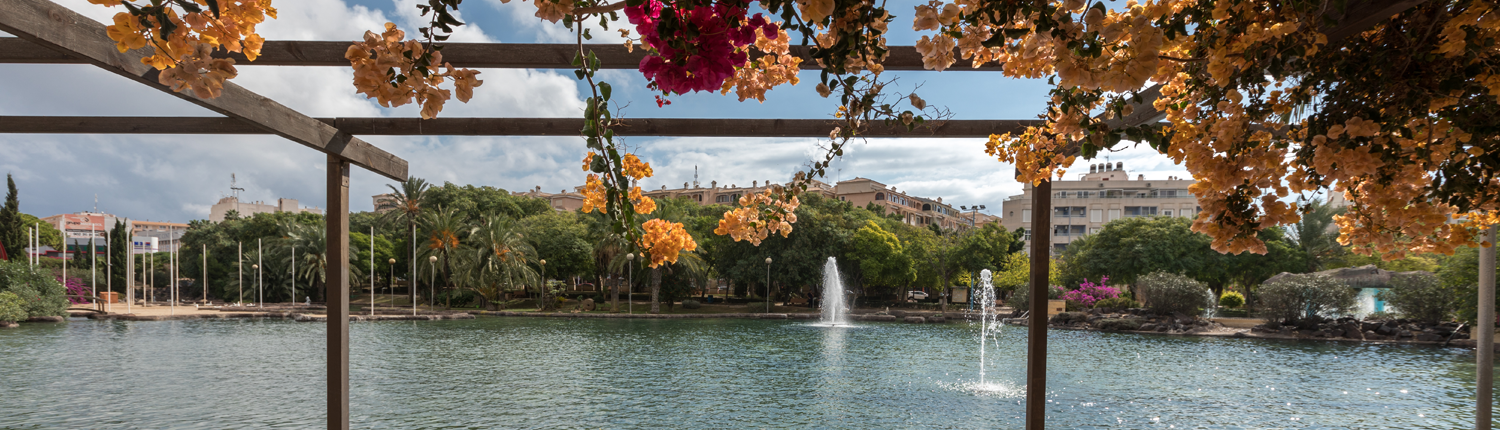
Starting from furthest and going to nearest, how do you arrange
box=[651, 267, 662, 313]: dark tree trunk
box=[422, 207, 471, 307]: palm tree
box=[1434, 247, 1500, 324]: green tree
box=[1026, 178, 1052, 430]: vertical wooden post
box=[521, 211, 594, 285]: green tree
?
box=[521, 211, 594, 285]: green tree < box=[422, 207, 471, 307]: palm tree < box=[651, 267, 662, 313]: dark tree trunk < box=[1434, 247, 1500, 324]: green tree < box=[1026, 178, 1052, 430]: vertical wooden post

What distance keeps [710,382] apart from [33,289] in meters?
20.0

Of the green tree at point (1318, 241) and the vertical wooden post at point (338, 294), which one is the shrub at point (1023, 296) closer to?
the green tree at point (1318, 241)

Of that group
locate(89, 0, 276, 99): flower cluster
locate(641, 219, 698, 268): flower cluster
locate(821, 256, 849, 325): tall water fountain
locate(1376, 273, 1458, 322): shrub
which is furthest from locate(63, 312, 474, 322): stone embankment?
locate(1376, 273, 1458, 322): shrub

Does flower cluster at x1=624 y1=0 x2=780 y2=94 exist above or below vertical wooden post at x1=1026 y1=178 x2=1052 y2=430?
above

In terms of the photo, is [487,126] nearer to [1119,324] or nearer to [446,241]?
[1119,324]

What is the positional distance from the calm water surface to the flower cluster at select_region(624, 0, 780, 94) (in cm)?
590

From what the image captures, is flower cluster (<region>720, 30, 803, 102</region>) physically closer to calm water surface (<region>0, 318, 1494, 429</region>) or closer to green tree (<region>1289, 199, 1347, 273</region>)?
calm water surface (<region>0, 318, 1494, 429</region>)

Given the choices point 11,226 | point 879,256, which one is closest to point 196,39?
point 879,256

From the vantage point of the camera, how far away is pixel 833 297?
23.1m

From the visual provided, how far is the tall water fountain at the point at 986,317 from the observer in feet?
44.8

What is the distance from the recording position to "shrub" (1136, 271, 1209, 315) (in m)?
17.5

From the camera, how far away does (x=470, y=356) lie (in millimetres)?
11453

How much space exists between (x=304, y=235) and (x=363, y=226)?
676cm

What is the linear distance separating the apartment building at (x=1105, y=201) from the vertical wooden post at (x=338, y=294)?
46.1 metres
